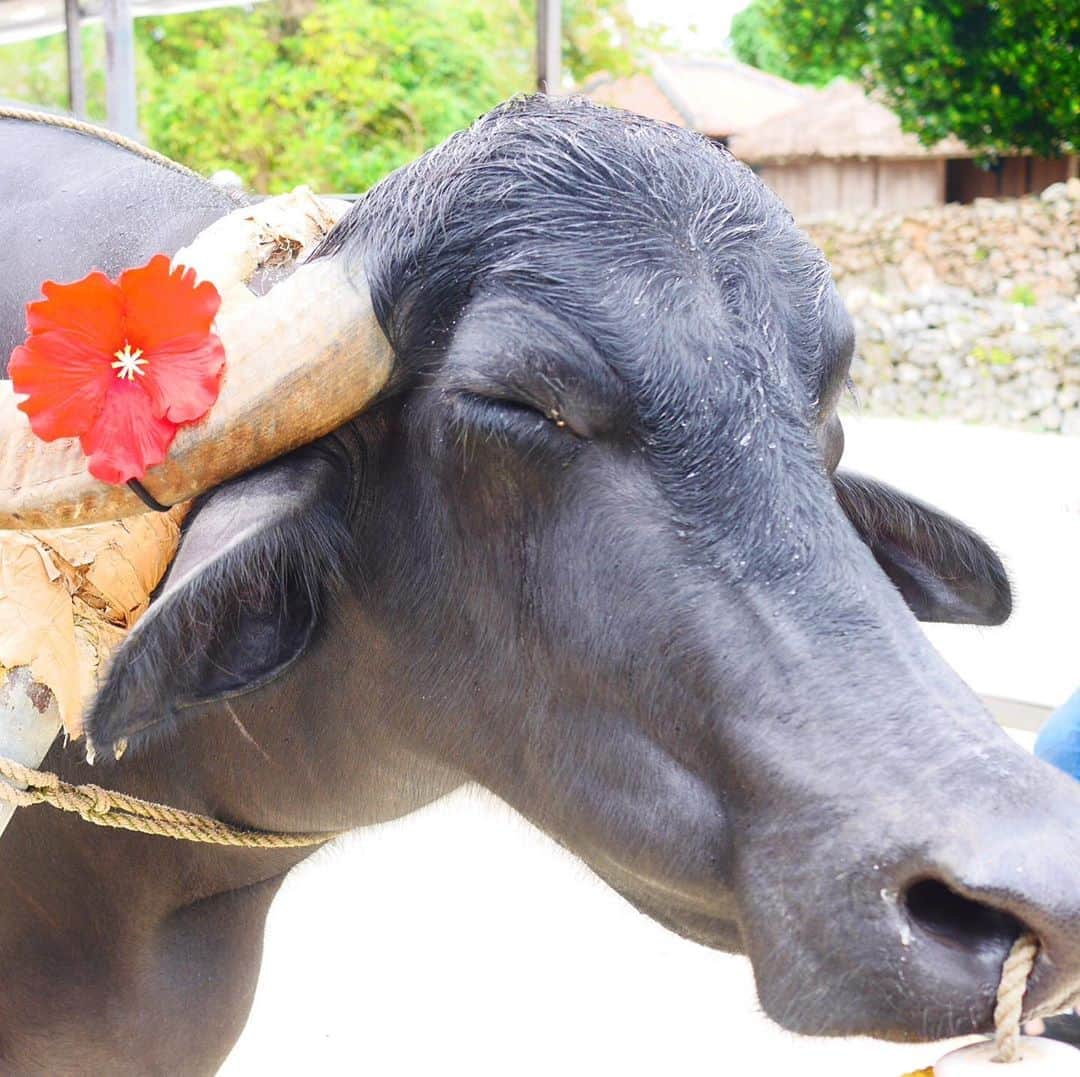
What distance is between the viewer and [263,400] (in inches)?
64.7

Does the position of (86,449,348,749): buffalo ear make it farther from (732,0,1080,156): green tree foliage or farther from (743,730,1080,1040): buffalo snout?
(732,0,1080,156): green tree foliage

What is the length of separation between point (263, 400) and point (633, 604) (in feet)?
1.68

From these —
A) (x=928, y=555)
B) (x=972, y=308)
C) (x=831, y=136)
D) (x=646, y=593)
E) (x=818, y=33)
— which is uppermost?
(x=646, y=593)

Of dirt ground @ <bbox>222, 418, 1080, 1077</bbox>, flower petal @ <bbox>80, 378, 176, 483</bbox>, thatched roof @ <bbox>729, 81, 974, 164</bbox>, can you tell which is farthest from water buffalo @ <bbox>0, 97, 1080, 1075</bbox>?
thatched roof @ <bbox>729, 81, 974, 164</bbox>

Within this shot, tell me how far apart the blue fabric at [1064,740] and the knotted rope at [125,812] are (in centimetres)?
232


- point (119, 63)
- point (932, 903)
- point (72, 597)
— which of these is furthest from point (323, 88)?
point (932, 903)

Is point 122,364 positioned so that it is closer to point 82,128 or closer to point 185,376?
point 185,376

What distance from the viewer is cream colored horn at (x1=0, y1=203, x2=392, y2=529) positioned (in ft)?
5.39

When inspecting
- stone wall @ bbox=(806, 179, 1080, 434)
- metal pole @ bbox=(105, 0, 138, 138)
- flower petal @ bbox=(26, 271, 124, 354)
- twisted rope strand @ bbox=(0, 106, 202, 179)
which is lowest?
Result: stone wall @ bbox=(806, 179, 1080, 434)

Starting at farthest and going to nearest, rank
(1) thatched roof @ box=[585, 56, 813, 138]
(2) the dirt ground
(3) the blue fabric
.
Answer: (1) thatched roof @ box=[585, 56, 813, 138]
(2) the dirt ground
(3) the blue fabric

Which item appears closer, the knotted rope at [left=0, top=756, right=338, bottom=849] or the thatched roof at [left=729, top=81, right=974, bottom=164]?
the knotted rope at [left=0, top=756, right=338, bottom=849]

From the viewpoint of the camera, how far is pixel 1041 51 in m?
18.8

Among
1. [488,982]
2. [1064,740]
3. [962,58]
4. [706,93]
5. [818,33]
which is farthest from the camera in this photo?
[706,93]

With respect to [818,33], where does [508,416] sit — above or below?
Result: above
